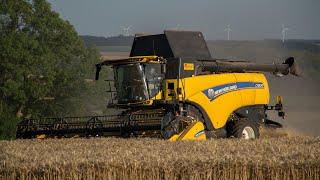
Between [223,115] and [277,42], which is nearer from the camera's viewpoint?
[223,115]

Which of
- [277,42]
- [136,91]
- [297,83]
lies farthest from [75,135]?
[277,42]

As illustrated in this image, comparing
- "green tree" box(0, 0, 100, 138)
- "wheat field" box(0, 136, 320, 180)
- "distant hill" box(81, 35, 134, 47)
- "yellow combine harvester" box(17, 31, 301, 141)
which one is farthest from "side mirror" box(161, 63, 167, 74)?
"distant hill" box(81, 35, 134, 47)

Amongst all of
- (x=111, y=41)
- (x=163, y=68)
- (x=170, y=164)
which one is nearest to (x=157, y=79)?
(x=163, y=68)

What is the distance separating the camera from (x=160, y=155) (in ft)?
39.9

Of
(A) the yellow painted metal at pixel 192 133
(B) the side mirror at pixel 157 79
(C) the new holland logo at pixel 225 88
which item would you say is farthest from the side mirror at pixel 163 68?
(A) the yellow painted metal at pixel 192 133

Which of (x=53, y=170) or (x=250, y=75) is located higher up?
(x=250, y=75)

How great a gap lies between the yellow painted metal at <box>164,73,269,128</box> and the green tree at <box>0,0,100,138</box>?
70.8 feet

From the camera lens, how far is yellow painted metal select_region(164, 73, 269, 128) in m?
20.5

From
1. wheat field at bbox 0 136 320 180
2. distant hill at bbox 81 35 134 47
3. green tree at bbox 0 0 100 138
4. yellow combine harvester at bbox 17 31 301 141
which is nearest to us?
A: wheat field at bbox 0 136 320 180

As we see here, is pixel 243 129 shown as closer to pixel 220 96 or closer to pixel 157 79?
pixel 220 96

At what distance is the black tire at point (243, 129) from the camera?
20.6 metres

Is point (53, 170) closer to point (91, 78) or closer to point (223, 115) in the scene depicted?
point (223, 115)

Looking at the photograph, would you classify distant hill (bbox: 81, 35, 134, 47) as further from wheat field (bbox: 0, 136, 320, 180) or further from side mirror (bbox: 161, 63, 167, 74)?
wheat field (bbox: 0, 136, 320, 180)

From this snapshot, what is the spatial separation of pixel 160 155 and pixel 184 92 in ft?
27.0
